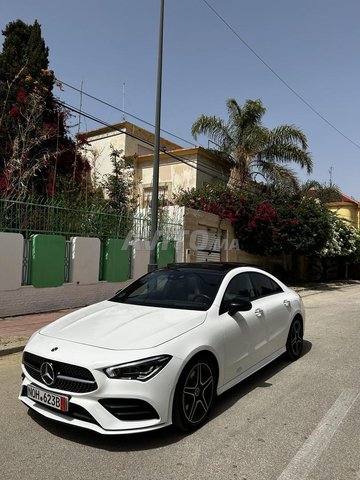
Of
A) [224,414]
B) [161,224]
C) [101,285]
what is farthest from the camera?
[161,224]

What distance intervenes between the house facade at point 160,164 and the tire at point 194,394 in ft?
53.6

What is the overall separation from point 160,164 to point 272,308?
17611 millimetres

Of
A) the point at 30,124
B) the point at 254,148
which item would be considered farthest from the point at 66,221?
the point at 254,148

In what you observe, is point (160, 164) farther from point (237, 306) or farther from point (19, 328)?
point (237, 306)

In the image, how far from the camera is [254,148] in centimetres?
2048

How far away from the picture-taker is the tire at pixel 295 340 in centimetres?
621

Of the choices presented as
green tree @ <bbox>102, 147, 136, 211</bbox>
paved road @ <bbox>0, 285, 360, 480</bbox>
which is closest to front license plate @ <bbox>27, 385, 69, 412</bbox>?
paved road @ <bbox>0, 285, 360, 480</bbox>

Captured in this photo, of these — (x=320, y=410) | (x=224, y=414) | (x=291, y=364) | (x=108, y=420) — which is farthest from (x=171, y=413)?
(x=291, y=364)

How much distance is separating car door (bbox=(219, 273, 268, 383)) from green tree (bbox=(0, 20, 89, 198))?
10.5m

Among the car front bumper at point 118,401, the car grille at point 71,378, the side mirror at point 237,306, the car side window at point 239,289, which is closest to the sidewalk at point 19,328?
the car grille at point 71,378

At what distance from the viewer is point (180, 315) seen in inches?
172

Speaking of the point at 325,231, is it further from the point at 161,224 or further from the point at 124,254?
the point at 124,254

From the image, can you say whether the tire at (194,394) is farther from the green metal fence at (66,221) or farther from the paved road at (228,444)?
the green metal fence at (66,221)

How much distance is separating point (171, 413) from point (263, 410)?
1235 mm
